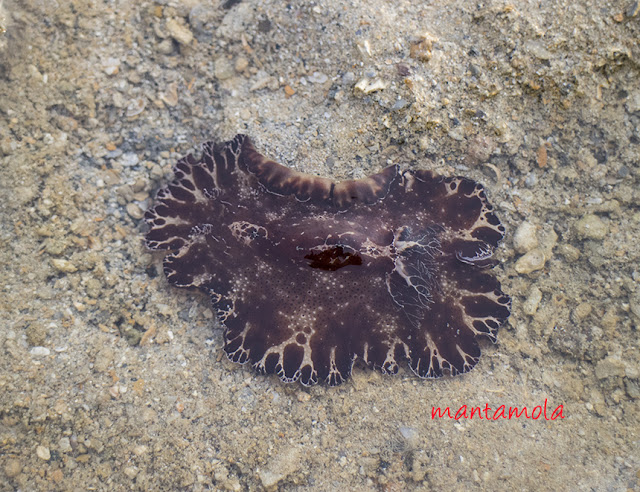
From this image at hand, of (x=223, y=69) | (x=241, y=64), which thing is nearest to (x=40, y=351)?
(x=223, y=69)

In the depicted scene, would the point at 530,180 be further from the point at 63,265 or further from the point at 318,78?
the point at 63,265

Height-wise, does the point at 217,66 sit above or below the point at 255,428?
above

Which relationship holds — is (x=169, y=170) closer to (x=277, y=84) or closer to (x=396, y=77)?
(x=277, y=84)

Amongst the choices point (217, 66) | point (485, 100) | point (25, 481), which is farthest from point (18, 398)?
point (485, 100)

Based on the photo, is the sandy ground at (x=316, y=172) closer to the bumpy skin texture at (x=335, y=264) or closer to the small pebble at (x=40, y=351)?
the small pebble at (x=40, y=351)

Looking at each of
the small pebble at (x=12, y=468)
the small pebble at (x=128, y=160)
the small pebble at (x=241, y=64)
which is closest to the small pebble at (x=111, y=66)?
the small pebble at (x=128, y=160)

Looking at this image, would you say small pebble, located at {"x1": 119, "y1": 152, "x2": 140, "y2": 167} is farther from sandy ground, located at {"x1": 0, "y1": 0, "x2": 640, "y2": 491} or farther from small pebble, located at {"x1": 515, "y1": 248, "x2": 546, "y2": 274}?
small pebble, located at {"x1": 515, "y1": 248, "x2": 546, "y2": 274}
